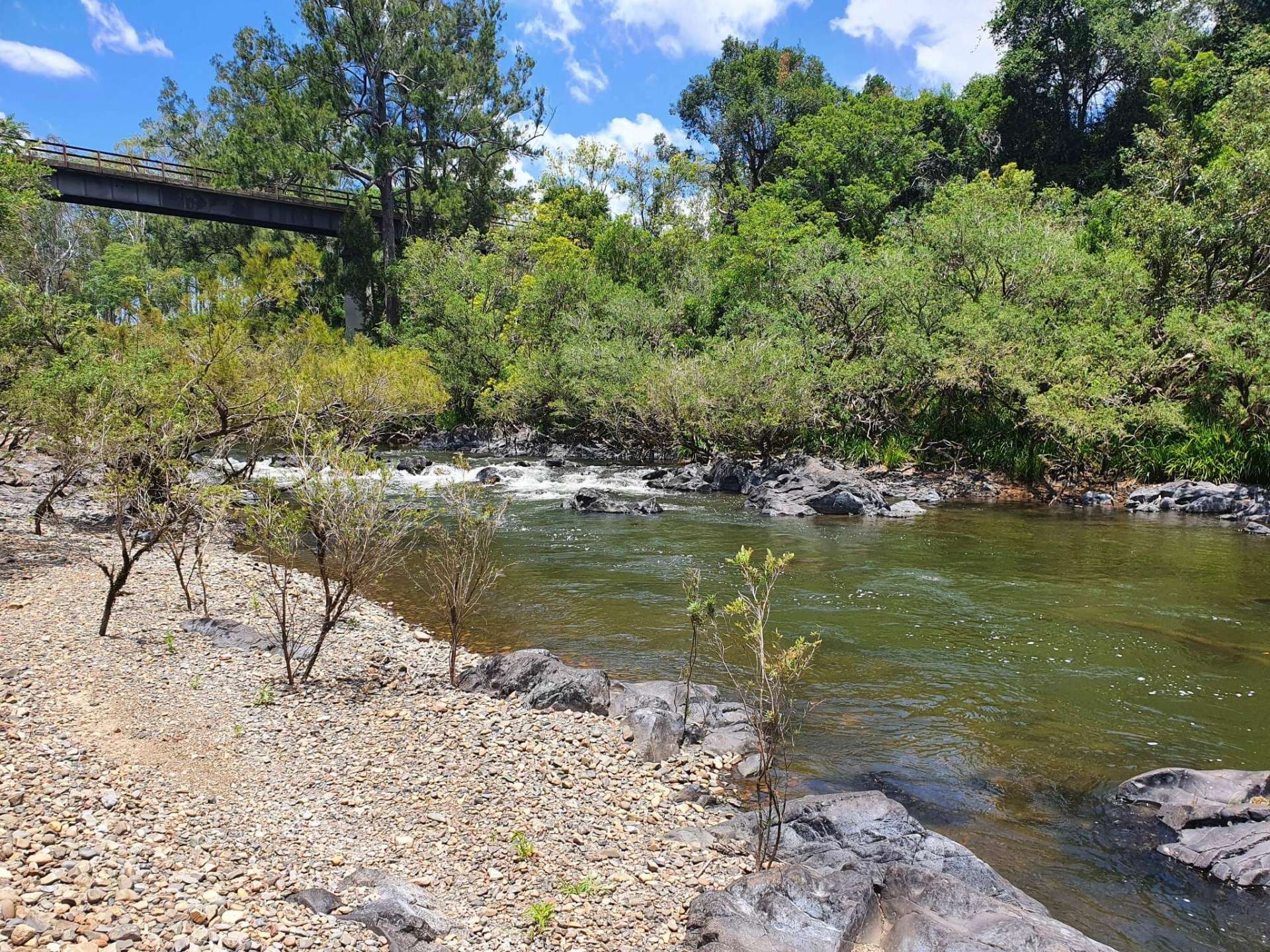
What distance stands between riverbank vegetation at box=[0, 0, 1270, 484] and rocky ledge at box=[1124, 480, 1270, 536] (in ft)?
6.21

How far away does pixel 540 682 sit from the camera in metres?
9.37

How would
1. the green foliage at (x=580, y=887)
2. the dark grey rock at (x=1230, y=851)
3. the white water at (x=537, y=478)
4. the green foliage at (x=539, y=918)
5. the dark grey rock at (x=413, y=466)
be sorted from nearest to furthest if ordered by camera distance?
the green foliage at (x=539, y=918), the green foliage at (x=580, y=887), the dark grey rock at (x=1230, y=851), the white water at (x=537, y=478), the dark grey rock at (x=413, y=466)

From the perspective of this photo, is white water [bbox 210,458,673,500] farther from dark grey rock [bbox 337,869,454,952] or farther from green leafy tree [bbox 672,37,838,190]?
green leafy tree [bbox 672,37,838,190]

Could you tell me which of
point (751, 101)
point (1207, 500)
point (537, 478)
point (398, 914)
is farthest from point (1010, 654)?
point (751, 101)

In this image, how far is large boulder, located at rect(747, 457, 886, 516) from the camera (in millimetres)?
23500

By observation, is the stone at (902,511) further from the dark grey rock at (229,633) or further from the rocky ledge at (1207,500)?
the dark grey rock at (229,633)

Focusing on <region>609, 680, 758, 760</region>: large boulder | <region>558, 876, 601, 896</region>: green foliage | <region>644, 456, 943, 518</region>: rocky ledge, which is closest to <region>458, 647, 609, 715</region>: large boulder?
<region>609, 680, 758, 760</region>: large boulder

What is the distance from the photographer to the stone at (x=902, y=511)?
23172mm

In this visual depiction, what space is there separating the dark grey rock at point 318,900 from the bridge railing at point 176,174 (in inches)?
1793

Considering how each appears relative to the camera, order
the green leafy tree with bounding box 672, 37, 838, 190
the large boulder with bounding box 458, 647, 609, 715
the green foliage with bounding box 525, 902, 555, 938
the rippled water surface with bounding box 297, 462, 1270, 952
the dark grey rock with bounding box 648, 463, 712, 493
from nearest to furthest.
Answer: the green foliage with bounding box 525, 902, 555, 938, the rippled water surface with bounding box 297, 462, 1270, 952, the large boulder with bounding box 458, 647, 609, 715, the dark grey rock with bounding box 648, 463, 712, 493, the green leafy tree with bounding box 672, 37, 838, 190

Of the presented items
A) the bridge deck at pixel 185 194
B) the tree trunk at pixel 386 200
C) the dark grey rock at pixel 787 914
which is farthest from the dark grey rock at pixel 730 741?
the bridge deck at pixel 185 194

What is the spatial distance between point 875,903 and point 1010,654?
23.7ft

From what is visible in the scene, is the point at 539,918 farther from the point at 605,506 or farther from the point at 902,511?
the point at 902,511

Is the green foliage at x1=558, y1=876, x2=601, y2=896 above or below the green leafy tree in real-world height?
below
